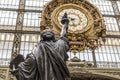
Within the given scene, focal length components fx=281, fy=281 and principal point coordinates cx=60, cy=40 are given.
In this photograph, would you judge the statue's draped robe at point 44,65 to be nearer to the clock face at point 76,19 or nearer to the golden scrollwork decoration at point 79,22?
the golden scrollwork decoration at point 79,22

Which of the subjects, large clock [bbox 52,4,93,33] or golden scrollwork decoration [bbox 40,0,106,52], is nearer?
golden scrollwork decoration [bbox 40,0,106,52]

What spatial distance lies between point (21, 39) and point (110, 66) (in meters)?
4.60

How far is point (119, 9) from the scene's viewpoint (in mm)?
16609

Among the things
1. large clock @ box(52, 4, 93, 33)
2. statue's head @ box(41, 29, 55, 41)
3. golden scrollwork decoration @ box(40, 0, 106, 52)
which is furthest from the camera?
large clock @ box(52, 4, 93, 33)

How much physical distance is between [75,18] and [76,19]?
0.36 feet

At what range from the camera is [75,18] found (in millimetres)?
15156

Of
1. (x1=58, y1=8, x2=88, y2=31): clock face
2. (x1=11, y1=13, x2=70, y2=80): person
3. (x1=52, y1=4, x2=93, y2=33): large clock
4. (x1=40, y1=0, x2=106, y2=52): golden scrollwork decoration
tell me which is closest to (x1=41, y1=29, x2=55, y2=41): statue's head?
(x1=11, y1=13, x2=70, y2=80): person

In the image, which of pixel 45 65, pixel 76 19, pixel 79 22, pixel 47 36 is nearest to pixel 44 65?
pixel 45 65

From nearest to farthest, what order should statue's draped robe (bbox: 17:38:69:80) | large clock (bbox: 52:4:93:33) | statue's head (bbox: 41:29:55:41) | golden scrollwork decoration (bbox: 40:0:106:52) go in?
statue's draped robe (bbox: 17:38:69:80) → statue's head (bbox: 41:29:55:41) → golden scrollwork decoration (bbox: 40:0:106:52) → large clock (bbox: 52:4:93:33)

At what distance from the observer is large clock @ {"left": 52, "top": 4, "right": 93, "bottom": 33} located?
14469mm

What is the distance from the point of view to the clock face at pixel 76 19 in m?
14.5

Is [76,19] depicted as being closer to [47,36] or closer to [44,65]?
[47,36]

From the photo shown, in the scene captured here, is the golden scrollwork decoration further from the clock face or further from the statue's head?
the statue's head

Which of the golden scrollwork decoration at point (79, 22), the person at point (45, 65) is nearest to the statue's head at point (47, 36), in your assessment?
the person at point (45, 65)
